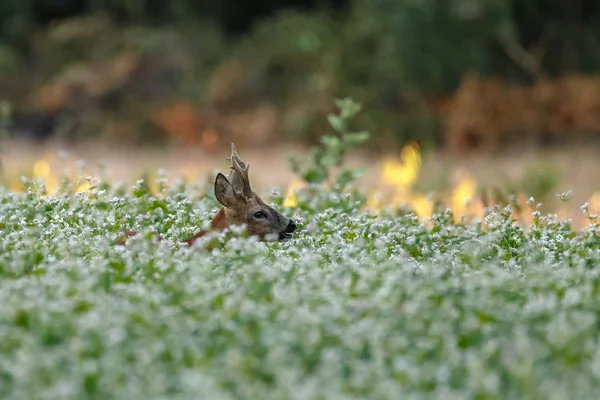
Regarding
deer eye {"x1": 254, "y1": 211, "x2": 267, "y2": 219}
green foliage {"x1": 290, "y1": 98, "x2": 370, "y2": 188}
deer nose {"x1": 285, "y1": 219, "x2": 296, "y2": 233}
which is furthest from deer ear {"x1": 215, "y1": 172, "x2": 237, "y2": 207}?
green foliage {"x1": 290, "y1": 98, "x2": 370, "y2": 188}

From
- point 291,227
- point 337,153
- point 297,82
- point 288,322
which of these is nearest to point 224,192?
point 291,227

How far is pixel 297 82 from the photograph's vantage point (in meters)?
18.9

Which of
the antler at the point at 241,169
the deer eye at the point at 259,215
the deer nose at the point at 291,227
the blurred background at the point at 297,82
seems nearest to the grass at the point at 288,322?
the deer nose at the point at 291,227

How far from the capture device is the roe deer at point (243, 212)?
21.5 feet

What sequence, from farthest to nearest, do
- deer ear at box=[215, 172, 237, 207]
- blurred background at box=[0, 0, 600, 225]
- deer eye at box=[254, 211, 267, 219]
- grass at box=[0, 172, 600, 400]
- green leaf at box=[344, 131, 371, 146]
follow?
blurred background at box=[0, 0, 600, 225] → green leaf at box=[344, 131, 371, 146] → deer eye at box=[254, 211, 267, 219] → deer ear at box=[215, 172, 237, 207] → grass at box=[0, 172, 600, 400]

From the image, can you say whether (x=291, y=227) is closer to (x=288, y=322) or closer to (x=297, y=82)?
(x=288, y=322)

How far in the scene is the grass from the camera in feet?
12.0

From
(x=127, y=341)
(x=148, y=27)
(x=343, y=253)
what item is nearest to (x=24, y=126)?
(x=148, y=27)

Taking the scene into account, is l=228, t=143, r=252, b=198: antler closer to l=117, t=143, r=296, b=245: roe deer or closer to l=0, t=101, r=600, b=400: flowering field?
l=117, t=143, r=296, b=245: roe deer

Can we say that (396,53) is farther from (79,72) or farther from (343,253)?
(343,253)

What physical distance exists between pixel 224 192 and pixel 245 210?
18 centimetres

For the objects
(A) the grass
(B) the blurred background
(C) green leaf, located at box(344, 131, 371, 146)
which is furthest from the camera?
(B) the blurred background

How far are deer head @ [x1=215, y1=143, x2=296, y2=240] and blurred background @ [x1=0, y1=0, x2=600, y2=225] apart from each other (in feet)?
22.9

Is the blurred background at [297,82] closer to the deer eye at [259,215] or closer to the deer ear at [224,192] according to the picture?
the deer eye at [259,215]
